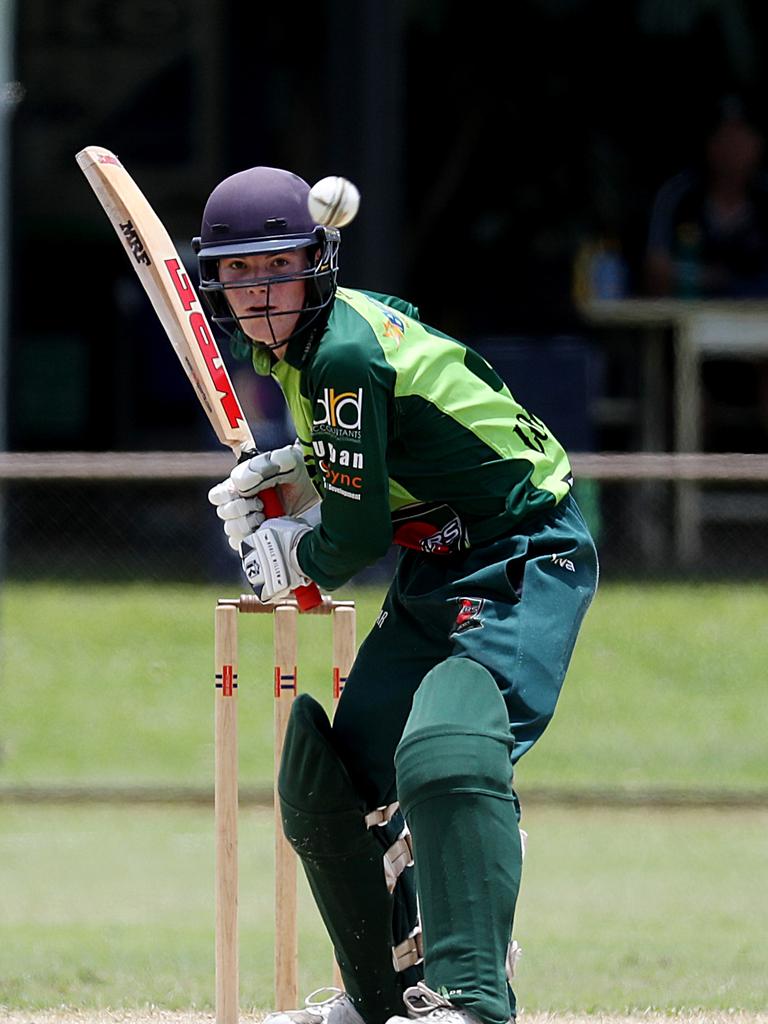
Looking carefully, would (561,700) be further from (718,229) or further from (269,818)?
(718,229)

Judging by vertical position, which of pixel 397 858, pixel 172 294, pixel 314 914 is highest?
pixel 172 294

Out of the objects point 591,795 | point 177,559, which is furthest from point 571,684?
point 177,559

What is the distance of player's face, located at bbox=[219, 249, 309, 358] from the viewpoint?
11.8ft

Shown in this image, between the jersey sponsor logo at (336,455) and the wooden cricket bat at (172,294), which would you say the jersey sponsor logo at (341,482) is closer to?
the jersey sponsor logo at (336,455)

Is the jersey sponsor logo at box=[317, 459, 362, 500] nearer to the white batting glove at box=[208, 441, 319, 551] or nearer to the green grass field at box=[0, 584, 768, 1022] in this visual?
the white batting glove at box=[208, 441, 319, 551]

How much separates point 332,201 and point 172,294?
0.57 meters

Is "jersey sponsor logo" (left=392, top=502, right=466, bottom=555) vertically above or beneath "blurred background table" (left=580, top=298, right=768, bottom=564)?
beneath

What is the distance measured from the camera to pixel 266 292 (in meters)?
3.61

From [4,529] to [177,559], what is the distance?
89cm

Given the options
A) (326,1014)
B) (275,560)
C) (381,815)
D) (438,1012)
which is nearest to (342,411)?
(275,560)

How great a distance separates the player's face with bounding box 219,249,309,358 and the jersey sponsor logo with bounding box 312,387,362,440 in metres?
0.19

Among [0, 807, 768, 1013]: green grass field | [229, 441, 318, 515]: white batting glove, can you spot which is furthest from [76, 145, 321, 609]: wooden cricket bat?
[0, 807, 768, 1013]: green grass field

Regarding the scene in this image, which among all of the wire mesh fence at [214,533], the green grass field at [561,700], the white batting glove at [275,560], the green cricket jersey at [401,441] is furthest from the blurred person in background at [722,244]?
the white batting glove at [275,560]

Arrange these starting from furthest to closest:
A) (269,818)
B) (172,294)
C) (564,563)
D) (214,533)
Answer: (214,533) → (269,818) → (172,294) → (564,563)
